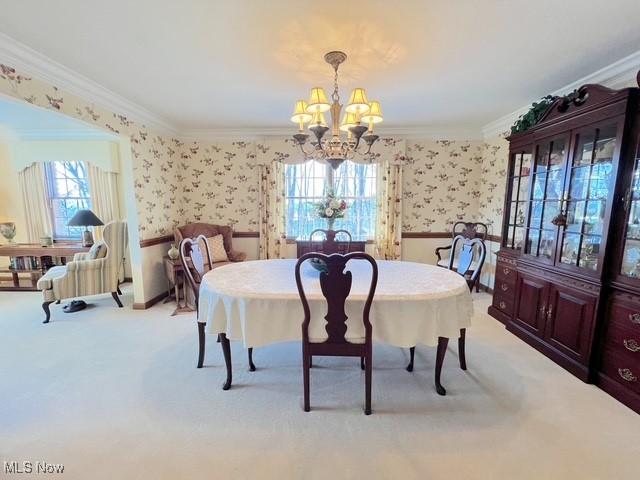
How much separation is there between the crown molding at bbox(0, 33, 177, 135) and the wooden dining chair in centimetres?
247

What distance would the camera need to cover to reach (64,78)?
246 centimetres

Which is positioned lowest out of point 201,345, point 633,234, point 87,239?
point 201,345

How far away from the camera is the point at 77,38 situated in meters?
1.94

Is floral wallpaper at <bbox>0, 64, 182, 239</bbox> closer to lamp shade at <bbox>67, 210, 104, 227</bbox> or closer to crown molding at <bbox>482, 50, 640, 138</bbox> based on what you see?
lamp shade at <bbox>67, 210, 104, 227</bbox>

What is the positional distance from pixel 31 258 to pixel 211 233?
8.61 feet

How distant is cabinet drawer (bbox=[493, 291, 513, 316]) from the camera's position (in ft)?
10.2

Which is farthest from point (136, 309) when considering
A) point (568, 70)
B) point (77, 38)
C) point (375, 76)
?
point (568, 70)

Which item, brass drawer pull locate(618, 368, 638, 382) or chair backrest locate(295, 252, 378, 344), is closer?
chair backrest locate(295, 252, 378, 344)

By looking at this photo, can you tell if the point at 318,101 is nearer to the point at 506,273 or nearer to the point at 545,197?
the point at 545,197

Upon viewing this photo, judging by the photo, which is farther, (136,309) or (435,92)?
(136,309)

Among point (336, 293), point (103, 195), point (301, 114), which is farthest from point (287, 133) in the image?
point (336, 293)

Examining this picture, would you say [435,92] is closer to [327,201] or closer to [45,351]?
[327,201]

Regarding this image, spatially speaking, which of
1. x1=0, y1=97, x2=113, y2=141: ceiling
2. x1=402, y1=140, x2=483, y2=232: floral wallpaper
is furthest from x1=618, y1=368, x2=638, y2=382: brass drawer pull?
x1=0, y1=97, x2=113, y2=141: ceiling

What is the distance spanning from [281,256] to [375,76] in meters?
2.92
